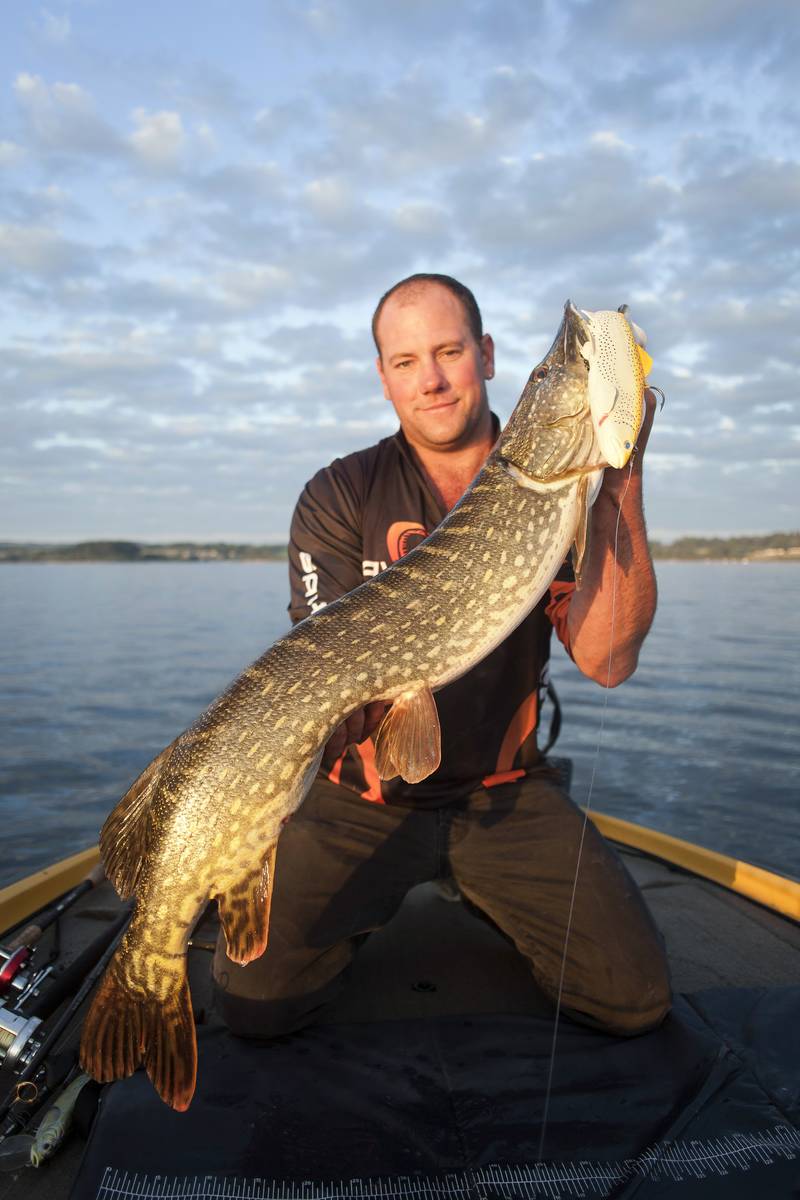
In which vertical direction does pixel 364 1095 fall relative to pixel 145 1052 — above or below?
below

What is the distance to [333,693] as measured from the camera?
250cm

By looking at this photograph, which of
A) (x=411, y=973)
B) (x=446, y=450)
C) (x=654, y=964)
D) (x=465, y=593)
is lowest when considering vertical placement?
(x=411, y=973)

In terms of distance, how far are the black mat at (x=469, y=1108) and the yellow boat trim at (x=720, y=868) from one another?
1095 millimetres

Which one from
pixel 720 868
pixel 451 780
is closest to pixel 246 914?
pixel 451 780

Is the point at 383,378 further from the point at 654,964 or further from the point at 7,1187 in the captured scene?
the point at 7,1187

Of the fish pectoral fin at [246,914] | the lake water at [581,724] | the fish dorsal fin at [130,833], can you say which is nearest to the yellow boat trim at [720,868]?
the lake water at [581,724]

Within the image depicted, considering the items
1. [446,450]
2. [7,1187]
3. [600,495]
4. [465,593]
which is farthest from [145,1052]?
[446,450]

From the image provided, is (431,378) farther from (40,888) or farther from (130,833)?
(40,888)

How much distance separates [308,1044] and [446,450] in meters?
2.54

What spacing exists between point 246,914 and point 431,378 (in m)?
2.39

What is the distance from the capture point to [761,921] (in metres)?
3.78

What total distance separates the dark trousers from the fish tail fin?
546 millimetres

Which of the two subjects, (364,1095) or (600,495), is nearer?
(364,1095)

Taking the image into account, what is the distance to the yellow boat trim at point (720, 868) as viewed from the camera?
12.7ft
